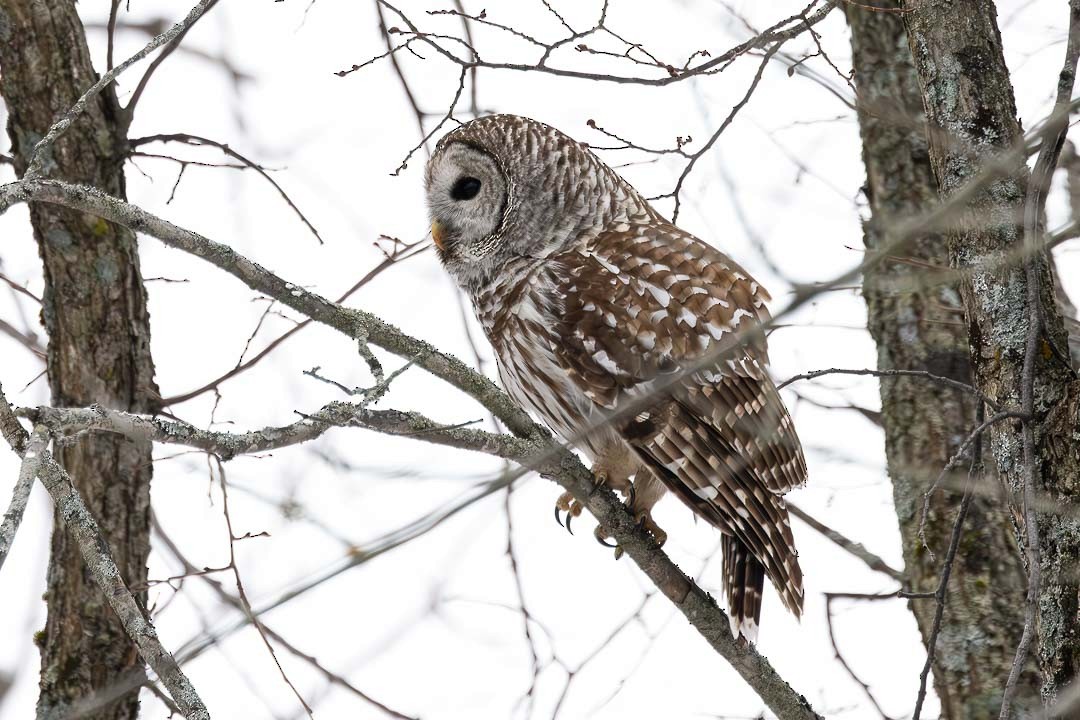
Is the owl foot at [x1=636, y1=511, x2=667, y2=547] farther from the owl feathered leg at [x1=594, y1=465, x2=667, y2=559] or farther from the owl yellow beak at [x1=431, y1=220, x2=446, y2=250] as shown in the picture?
the owl yellow beak at [x1=431, y1=220, x2=446, y2=250]

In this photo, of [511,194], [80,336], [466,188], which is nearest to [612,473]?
[511,194]

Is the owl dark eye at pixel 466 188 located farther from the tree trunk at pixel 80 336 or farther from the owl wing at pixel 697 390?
the tree trunk at pixel 80 336

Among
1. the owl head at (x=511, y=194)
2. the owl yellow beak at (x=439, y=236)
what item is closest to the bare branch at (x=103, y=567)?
the owl head at (x=511, y=194)

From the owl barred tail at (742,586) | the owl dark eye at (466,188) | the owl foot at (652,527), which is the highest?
the owl dark eye at (466,188)

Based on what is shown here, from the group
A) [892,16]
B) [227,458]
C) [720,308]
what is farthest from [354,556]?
[892,16]

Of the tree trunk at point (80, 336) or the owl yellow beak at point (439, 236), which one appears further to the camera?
the owl yellow beak at point (439, 236)

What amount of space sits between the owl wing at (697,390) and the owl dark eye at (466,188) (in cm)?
74

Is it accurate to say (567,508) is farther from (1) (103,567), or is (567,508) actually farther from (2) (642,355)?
(1) (103,567)

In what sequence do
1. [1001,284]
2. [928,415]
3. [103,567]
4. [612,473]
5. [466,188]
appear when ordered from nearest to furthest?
[103,567]
[1001,284]
[612,473]
[928,415]
[466,188]

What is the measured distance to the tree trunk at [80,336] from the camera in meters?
3.86

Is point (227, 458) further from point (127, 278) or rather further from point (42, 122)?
point (42, 122)

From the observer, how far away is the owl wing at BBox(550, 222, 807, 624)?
367 centimetres

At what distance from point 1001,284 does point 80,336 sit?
279 centimetres

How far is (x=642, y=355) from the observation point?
378cm
